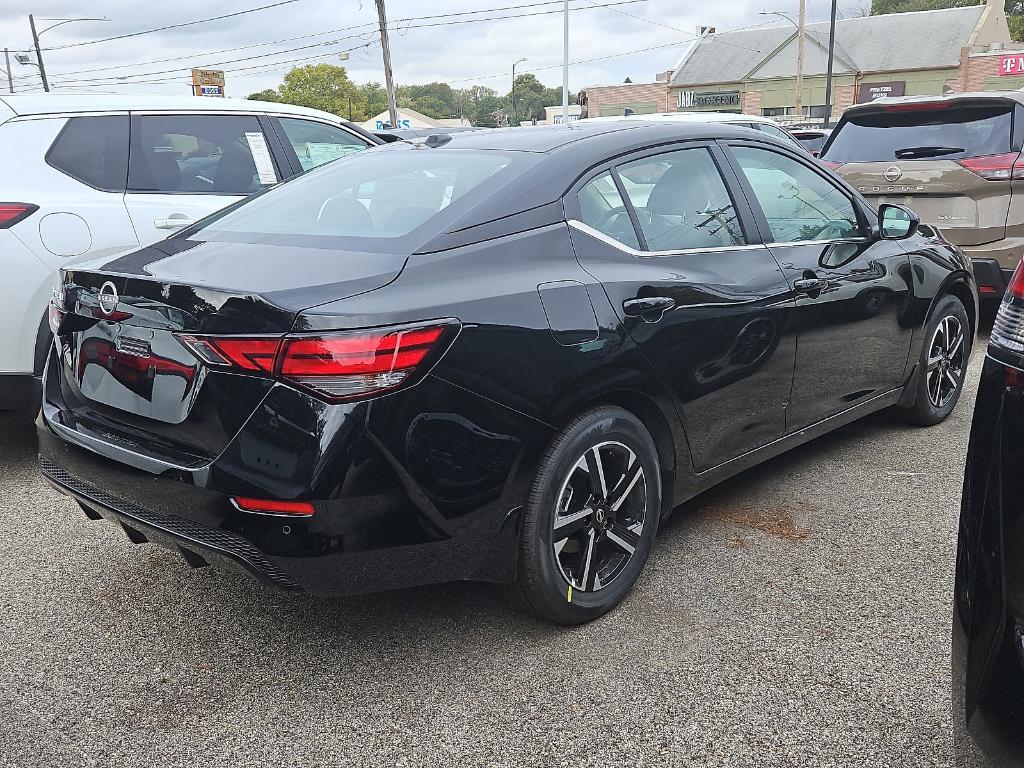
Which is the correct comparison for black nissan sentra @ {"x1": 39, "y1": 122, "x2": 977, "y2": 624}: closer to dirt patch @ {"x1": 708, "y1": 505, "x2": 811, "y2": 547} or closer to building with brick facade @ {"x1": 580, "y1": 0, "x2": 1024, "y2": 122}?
dirt patch @ {"x1": 708, "y1": 505, "x2": 811, "y2": 547}

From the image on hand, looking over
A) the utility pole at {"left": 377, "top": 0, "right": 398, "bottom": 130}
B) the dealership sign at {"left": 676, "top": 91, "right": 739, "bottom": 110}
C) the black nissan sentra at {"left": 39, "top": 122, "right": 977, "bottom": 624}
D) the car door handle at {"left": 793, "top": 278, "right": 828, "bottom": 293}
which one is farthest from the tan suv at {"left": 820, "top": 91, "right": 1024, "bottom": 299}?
the dealership sign at {"left": 676, "top": 91, "right": 739, "bottom": 110}

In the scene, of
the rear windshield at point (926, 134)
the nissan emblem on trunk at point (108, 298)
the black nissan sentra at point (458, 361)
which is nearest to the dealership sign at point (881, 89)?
the rear windshield at point (926, 134)

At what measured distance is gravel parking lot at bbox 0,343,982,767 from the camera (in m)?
2.49

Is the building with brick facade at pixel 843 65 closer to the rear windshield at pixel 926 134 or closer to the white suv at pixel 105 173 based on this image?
the rear windshield at pixel 926 134

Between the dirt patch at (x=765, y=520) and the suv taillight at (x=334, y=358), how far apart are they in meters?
1.78

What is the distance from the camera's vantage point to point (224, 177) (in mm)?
5359

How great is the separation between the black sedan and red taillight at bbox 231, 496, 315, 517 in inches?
58.4

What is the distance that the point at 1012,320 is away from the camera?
5.74 feet

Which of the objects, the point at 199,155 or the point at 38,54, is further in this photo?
the point at 38,54

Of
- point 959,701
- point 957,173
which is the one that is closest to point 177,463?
point 959,701

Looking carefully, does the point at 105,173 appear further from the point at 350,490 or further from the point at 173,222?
the point at 350,490

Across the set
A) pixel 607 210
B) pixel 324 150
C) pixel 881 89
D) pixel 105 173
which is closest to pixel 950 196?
pixel 324 150

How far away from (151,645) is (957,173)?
5.93 m

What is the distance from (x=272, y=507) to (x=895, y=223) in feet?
10.8
